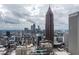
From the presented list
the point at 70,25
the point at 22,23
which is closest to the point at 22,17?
the point at 22,23

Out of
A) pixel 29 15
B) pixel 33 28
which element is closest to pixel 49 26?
pixel 33 28

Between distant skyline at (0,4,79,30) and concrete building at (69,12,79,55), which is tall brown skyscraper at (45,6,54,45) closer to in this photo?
distant skyline at (0,4,79,30)

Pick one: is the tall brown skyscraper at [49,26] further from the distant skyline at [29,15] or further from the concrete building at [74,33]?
the concrete building at [74,33]

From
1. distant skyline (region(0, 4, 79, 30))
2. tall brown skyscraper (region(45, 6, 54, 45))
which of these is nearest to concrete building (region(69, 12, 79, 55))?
distant skyline (region(0, 4, 79, 30))

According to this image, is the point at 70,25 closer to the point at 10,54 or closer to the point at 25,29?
the point at 25,29

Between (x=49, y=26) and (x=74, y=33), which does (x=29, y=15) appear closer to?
(x=49, y=26)
